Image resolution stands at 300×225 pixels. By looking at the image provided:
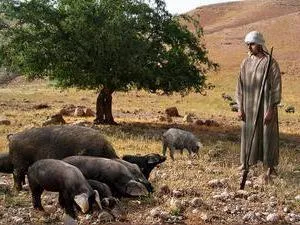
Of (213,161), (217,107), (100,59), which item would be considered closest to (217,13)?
(217,107)

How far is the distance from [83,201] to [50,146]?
2536 millimetres

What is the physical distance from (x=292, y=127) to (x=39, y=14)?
534 inches

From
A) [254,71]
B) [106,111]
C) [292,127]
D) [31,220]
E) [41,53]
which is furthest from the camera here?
[292,127]

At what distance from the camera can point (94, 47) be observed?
22.9 m

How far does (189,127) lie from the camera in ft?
86.7

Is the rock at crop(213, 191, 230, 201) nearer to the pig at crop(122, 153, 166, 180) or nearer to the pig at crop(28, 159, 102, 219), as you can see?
the pig at crop(122, 153, 166, 180)

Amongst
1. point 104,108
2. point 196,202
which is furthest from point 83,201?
point 104,108

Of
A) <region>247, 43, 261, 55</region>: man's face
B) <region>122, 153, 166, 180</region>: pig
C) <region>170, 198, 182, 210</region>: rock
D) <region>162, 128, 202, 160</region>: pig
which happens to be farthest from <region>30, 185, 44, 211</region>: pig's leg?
<region>162, 128, 202, 160</region>: pig

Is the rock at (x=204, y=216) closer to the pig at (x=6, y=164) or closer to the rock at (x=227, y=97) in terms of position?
the pig at (x=6, y=164)

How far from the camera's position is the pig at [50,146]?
10.5m

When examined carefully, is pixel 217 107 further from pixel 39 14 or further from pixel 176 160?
pixel 176 160

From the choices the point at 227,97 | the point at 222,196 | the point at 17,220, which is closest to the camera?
the point at 17,220

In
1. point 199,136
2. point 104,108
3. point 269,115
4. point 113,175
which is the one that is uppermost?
point 269,115

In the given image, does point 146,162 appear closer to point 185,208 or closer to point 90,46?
point 185,208
